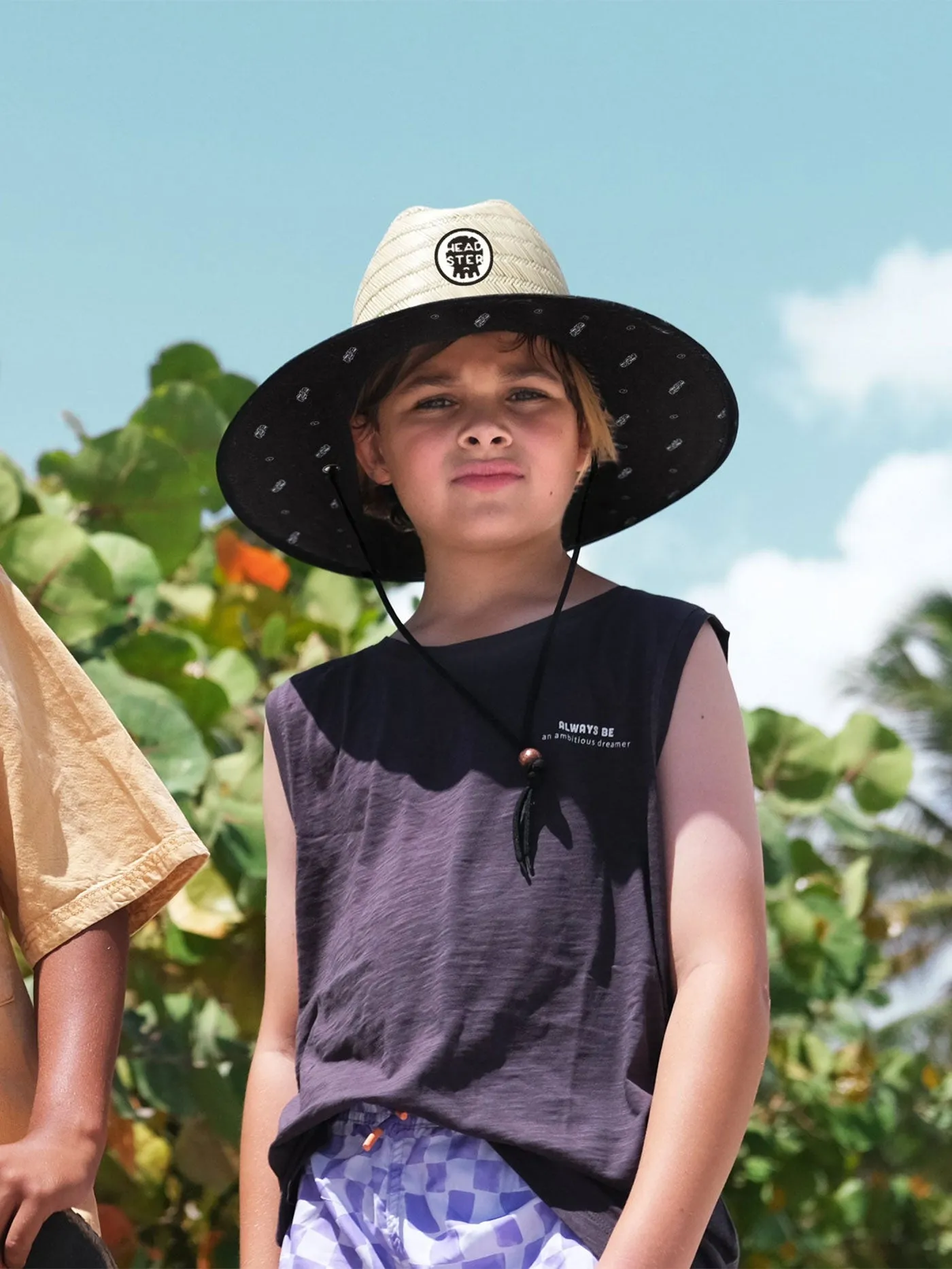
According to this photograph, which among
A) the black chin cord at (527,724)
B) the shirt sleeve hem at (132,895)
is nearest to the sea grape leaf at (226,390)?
the black chin cord at (527,724)

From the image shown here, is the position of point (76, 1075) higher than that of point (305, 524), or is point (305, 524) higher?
point (305, 524)

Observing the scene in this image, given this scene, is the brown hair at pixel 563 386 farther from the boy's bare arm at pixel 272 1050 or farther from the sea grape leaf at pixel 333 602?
the sea grape leaf at pixel 333 602

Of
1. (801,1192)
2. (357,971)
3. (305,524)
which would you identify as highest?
(305,524)

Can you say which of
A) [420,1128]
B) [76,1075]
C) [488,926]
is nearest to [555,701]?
[488,926]

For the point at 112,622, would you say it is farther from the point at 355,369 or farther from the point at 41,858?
the point at 41,858

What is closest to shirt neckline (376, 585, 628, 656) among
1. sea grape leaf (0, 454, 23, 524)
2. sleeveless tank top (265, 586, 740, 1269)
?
sleeveless tank top (265, 586, 740, 1269)

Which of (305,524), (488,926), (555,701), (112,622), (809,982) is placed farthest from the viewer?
(809,982)

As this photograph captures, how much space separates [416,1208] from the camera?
143 centimetres

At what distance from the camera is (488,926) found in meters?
1.52

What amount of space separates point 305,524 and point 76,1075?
0.80 metres

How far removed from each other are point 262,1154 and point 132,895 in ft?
1.09

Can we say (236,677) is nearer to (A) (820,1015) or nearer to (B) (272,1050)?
(B) (272,1050)

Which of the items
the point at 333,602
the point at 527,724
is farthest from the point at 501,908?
the point at 333,602

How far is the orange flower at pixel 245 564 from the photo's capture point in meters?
4.39
